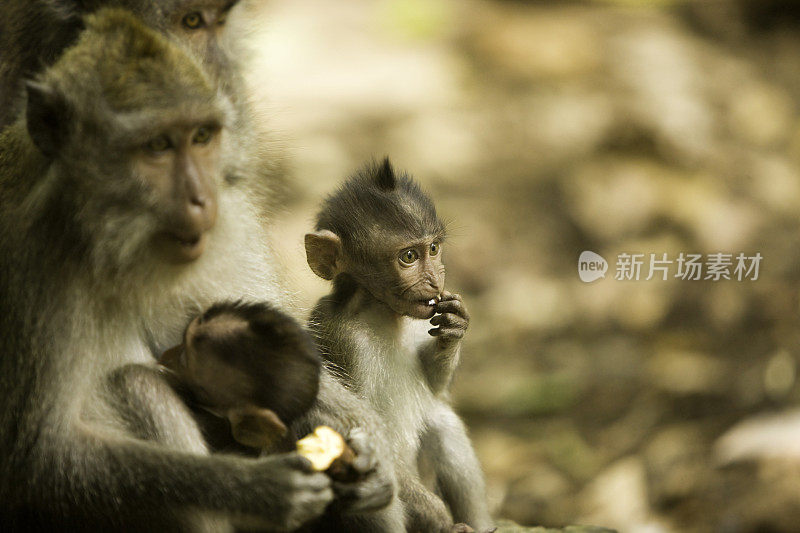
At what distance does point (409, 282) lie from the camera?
12.4 ft

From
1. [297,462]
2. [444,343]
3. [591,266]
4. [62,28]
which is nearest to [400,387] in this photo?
[444,343]

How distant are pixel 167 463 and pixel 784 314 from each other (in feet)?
21.9

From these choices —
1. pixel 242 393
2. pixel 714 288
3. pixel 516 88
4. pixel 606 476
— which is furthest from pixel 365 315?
pixel 516 88

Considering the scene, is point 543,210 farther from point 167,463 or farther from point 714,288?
point 167,463

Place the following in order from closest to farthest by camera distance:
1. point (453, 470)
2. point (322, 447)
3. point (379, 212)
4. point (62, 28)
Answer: point (322, 447), point (379, 212), point (453, 470), point (62, 28)

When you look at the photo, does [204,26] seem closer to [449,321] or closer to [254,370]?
[449,321]

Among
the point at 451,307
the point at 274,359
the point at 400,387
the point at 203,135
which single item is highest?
the point at 451,307

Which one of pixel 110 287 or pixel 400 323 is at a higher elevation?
pixel 400 323

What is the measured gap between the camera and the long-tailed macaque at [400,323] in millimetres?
3719

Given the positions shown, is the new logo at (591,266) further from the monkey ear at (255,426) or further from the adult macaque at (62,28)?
the monkey ear at (255,426)

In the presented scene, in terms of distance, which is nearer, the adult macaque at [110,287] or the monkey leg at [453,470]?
the adult macaque at [110,287]

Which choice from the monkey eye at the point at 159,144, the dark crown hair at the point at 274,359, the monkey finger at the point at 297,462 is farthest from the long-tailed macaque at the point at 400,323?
the monkey eye at the point at 159,144

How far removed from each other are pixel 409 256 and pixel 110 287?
1212mm

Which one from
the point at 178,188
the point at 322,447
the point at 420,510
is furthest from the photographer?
the point at 420,510
